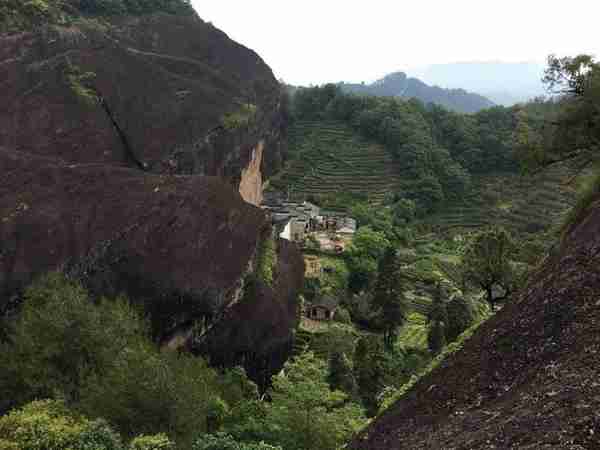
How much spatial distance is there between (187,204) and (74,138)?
8.53 meters

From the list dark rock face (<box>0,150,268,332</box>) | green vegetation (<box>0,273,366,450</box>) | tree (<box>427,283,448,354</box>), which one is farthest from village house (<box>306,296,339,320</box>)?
green vegetation (<box>0,273,366,450</box>)

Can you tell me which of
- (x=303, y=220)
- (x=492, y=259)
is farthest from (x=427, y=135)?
(x=492, y=259)

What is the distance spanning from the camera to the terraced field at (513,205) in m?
48.9

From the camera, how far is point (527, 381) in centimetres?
640

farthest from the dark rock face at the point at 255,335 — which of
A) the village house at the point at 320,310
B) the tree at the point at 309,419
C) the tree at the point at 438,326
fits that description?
the tree at the point at 438,326

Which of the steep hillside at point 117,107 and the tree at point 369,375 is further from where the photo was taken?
the steep hillside at point 117,107

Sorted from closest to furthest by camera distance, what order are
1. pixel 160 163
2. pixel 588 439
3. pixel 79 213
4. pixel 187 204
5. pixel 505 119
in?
pixel 588 439 < pixel 79 213 < pixel 187 204 < pixel 160 163 < pixel 505 119

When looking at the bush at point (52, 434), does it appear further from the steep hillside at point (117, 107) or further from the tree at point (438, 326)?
the tree at point (438, 326)

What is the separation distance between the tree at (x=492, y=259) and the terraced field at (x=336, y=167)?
113ft

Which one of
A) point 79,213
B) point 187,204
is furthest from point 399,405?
point 79,213

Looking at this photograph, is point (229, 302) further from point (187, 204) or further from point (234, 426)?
point (234, 426)

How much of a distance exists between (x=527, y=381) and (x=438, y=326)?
18712mm

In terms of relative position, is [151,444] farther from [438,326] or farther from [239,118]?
[239,118]

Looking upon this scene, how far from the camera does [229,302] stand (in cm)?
1650
